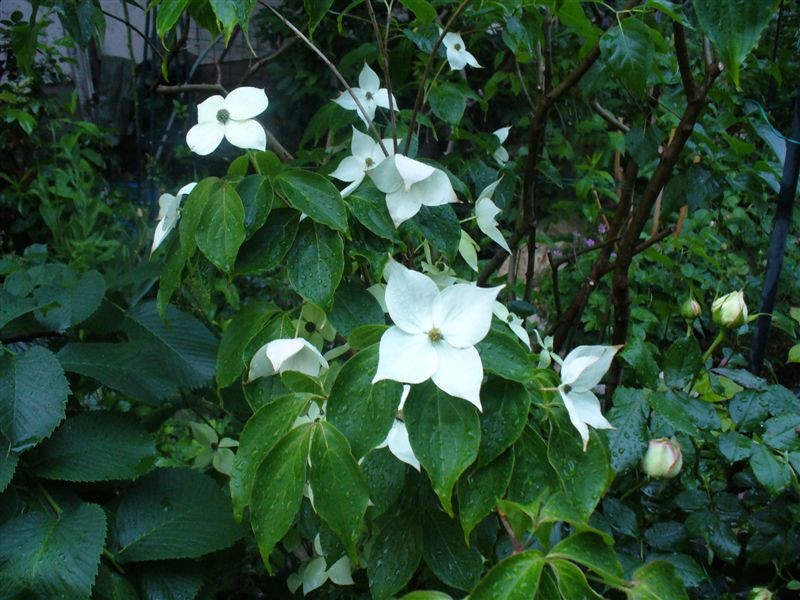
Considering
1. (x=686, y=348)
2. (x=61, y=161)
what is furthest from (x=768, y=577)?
(x=61, y=161)

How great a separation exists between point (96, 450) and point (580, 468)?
618mm

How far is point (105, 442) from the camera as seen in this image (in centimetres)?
94

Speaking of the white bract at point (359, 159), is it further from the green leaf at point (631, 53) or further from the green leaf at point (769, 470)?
the green leaf at point (769, 470)

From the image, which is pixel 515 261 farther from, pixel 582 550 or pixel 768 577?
pixel 582 550

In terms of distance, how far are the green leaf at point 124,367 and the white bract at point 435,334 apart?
0.50 metres

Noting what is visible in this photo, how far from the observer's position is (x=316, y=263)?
68cm

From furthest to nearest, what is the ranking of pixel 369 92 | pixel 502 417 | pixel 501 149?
pixel 501 149 → pixel 369 92 → pixel 502 417

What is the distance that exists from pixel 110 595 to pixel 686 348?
2.41ft

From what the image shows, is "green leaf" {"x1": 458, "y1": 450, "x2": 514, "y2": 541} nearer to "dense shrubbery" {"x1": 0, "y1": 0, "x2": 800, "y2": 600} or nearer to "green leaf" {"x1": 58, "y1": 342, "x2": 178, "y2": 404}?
"dense shrubbery" {"x1": 0, "y1": 0, "x2": 800, "y2": 600}

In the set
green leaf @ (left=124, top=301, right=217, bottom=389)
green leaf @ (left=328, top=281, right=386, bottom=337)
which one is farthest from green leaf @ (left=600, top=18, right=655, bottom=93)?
green leaf @ (left=124, top=301, right=217, bottom=389)

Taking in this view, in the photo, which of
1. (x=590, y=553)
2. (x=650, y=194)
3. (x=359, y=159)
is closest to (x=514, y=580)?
(x=590, y=553)

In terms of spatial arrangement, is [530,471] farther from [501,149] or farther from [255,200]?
[501,149]

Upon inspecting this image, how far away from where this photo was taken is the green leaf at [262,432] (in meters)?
0.62

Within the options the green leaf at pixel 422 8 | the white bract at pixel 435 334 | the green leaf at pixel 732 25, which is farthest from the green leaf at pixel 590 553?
the green leaf at pixel 422 8
